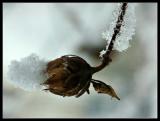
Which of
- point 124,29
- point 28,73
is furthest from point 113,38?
point 28,73

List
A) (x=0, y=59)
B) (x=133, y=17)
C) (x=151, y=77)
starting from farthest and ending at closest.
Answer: (x=151, y=77) → (x=0, y=59) → (x=133, y=17)

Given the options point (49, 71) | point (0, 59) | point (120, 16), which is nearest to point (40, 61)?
point (49, 71)

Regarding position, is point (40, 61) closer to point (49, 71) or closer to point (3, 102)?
point (49, 71)

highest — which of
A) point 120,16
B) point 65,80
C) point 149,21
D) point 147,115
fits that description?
point 149,21

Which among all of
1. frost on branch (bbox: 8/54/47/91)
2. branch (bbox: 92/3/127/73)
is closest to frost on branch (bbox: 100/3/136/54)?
branch (bbox: 92/3/127/73)

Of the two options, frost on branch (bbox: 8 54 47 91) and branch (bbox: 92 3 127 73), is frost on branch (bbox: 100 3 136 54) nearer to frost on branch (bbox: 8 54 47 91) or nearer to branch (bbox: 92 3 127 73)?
branch (bbox: 92 3 127 73)

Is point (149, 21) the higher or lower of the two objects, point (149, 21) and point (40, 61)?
the higher
